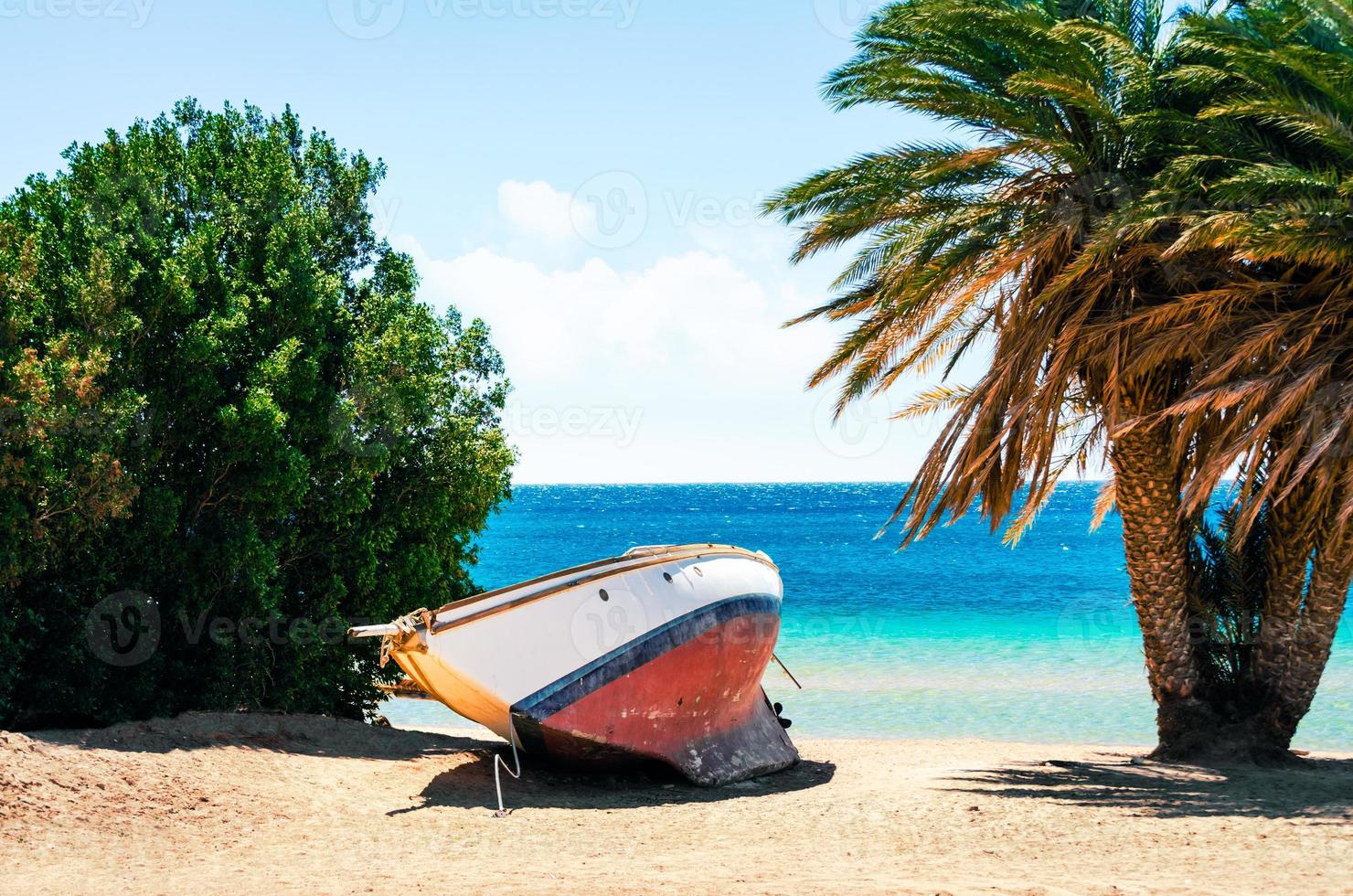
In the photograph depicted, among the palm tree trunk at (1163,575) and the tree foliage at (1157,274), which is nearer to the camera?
the tree foliage at (1157,274)

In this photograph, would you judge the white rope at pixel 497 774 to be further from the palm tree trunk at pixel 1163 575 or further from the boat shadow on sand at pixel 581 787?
the palm tree trunk at pixel 1163 575

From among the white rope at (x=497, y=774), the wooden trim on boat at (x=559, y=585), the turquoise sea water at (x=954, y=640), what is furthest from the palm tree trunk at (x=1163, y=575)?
the white rope at (x=497, y=774)

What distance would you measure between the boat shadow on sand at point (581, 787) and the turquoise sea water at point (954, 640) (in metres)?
7.00

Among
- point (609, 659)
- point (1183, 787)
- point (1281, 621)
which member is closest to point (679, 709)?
point (609, 659)

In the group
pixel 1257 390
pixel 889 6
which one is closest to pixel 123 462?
pixel 889 6

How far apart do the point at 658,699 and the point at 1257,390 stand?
21.4 ft

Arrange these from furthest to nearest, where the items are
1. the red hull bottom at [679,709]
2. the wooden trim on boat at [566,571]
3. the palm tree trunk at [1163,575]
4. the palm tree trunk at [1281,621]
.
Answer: the palm tree trunk at [1163,575] < the palm tree trunk at [1281,621] < the red hull bottom at [679,709] < the wooden trim on boat at [566,571]

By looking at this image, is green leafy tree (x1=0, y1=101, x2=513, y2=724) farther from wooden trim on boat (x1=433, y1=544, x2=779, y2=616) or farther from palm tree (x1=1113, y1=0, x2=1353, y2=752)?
palm tree (x1=1113, y1=0, x2=1353, y2=752)

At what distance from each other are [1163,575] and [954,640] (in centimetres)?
1816

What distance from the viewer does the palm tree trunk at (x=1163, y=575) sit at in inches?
436

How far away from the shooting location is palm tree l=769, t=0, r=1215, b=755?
10.2 metres

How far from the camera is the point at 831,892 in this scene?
5.80 metres

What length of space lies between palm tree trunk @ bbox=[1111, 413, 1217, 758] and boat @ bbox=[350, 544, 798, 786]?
4.36 m

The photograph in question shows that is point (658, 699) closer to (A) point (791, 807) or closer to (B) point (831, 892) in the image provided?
(A) point (791, 807)
